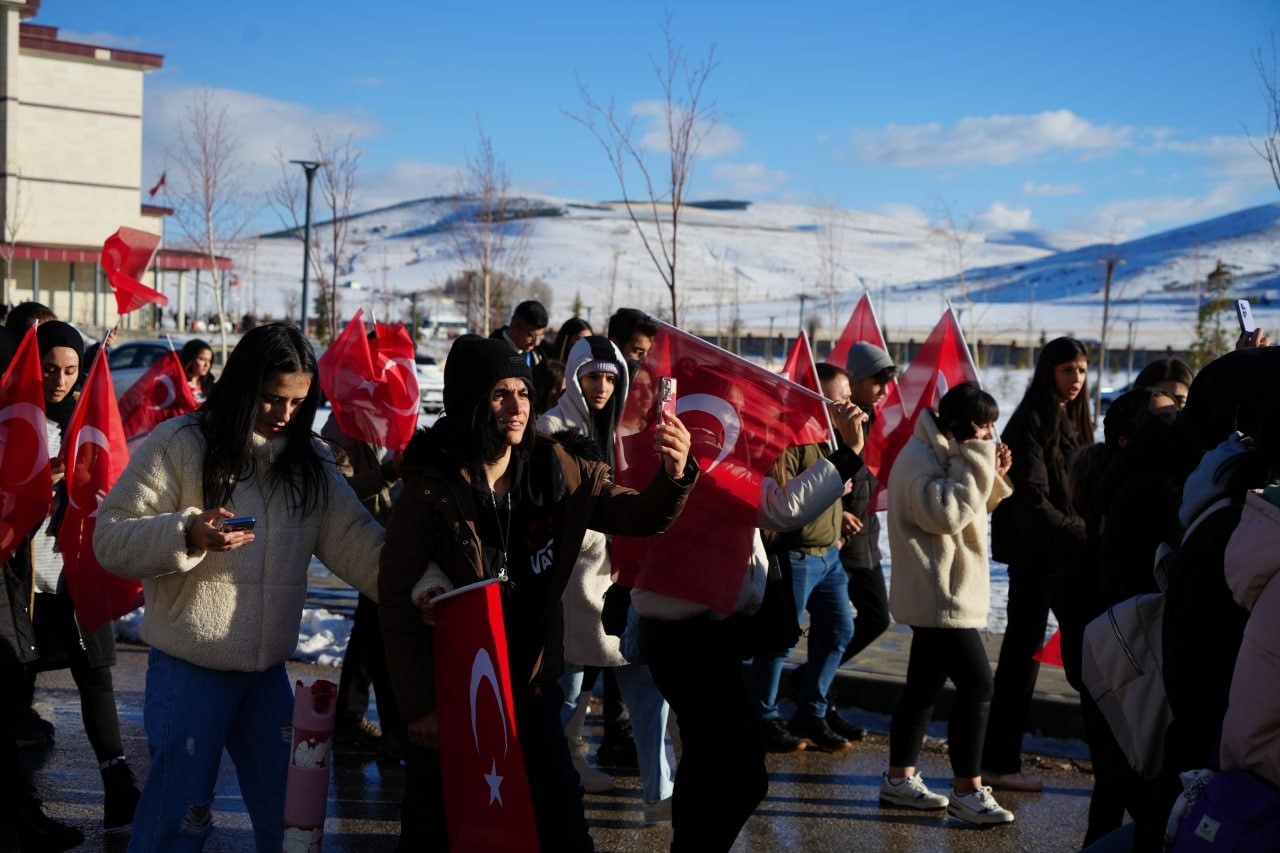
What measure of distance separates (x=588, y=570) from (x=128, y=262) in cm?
299

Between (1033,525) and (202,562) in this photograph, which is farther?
(1033,525)

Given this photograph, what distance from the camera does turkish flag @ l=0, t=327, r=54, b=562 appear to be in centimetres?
478

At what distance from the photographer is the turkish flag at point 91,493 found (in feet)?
16.9

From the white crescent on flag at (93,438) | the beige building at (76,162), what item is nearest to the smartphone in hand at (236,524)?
the white crescent on flag at (93,438)

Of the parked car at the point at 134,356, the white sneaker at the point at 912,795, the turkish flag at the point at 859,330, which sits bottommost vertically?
the white sneaker at the point at 912,795

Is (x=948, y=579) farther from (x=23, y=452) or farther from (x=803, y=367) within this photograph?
(x=23, y=452)

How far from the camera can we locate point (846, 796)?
6051mm

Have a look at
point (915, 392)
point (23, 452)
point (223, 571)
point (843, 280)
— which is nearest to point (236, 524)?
point (223, 571)

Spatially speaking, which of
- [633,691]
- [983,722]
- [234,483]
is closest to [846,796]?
[983,722]

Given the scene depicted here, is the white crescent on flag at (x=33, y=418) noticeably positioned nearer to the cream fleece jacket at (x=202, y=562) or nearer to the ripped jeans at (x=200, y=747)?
the cream fleece jacket at (x=202, y=562)

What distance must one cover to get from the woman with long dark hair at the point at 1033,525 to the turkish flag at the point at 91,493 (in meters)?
3.60

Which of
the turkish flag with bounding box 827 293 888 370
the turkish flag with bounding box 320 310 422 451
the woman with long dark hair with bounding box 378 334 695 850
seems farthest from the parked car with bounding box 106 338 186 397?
the woman with long dark hair with bounding box 378 334 695 850

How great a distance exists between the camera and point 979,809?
5672 millimetres

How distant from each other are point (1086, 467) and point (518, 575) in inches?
93.8
